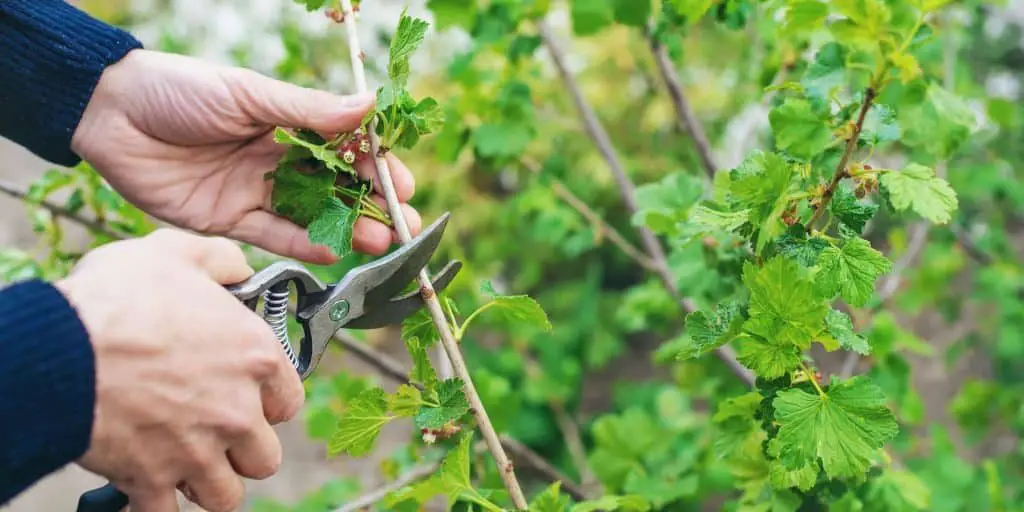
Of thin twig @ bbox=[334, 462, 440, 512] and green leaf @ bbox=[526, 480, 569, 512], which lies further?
thin twig @ bbox=[334, 462, 440, 512]

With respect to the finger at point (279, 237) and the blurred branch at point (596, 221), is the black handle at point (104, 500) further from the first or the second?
the blurred branch at point (596, 221)

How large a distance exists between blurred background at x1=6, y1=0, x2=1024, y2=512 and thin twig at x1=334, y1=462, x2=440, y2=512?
0.12 meters

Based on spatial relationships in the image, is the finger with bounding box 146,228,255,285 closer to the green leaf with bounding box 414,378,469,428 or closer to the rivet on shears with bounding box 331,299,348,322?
the rivet on shears with bounding box 331,299,348,322

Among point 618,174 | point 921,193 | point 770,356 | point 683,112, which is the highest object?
point 921,193

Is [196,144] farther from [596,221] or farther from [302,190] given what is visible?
[596,221]

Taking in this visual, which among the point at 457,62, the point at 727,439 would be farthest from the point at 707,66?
the point at 727,439

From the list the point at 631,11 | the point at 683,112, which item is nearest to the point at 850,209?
the point at 631,11

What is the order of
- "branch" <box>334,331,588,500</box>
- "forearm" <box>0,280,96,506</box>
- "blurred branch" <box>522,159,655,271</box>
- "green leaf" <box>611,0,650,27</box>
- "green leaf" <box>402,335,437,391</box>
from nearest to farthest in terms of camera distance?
1. "forearm" <box>0,280,96,506</box>
2. "green leaf" <box>402,335,437,391</box>
3. "green leaf" <box>611,0,650,27</box>
4. "branch" <box>334,331,588,500</box>
5. "blurred branch" <box>522,159,655,271</box>

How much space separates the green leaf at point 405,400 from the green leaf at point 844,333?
Answer: 371 mm

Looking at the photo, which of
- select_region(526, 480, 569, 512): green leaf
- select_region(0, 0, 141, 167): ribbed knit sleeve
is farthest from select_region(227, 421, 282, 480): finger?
select_region(0, 0, 141, 167): ribbed knit sleeve

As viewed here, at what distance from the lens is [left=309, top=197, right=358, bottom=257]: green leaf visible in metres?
0.83

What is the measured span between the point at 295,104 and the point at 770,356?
21.1 inches

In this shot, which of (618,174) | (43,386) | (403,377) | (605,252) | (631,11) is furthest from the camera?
(605,252)

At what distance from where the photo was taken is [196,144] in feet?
3.59
